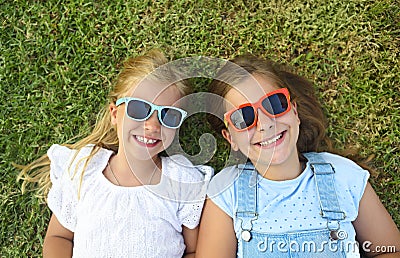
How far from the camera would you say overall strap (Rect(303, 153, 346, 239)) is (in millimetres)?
2658

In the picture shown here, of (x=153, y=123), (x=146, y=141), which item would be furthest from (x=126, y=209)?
(x=153, y=123)

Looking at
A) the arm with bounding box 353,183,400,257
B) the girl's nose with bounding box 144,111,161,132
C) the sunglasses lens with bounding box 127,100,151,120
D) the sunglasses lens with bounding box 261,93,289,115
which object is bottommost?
the arm with bounding box 353,183,400,257

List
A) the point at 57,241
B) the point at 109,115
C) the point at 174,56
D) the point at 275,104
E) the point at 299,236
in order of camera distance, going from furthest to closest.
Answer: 1. the point at 174,56
2. the point at 109,115
3. the point at 57,241
4. the point at 299,236
5. the point at 275,104

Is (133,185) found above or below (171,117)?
below

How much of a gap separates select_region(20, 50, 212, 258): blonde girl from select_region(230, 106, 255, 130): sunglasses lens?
0.28 meters

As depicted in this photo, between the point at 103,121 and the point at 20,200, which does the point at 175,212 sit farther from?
the point at 20,200

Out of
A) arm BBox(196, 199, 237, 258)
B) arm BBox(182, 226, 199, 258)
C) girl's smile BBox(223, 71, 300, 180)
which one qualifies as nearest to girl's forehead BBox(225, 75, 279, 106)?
girl's smile BBox(223, 71, 300, 180)

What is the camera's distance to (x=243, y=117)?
2553 millimetres

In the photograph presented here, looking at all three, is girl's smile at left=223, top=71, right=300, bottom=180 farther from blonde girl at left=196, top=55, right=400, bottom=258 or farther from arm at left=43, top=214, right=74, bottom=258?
arm at left=43, top=214, right=74, bottom=258

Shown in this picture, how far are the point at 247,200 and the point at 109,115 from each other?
0.94 meters

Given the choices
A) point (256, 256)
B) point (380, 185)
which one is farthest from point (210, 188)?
point (380, 185)

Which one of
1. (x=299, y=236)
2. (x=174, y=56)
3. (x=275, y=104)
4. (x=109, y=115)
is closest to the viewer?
(x=275, y=104)

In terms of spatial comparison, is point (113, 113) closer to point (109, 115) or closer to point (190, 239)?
point (109, 115)

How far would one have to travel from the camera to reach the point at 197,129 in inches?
123
